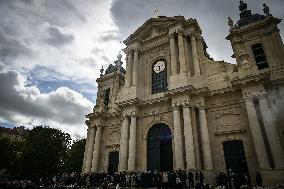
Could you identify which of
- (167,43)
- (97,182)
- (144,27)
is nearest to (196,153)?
(97,182)

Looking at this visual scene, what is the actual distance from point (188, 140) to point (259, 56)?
31.4 feet

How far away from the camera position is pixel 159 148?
1822 centimetres

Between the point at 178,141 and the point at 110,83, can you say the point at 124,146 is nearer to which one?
the point at 178,141

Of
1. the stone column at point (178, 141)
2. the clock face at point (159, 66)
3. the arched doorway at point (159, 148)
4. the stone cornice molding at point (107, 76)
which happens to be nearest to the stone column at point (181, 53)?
the clock face at point (159, 66)

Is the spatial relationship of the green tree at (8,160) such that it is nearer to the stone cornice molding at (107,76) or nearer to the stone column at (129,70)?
the stone cornice molding at (107,76)

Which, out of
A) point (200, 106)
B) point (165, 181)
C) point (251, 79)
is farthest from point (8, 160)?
point (251, 79)

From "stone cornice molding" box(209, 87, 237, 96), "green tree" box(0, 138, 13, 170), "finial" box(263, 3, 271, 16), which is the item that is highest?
"finial" box(263, 3, 271, 16)

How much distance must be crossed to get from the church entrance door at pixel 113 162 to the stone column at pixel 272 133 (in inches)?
510

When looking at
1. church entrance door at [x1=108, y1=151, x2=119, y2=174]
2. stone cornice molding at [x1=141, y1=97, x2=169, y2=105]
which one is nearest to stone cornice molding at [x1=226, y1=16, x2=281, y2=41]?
stone cornice molding at [x1=141, y1=97, x2=169, y2=105]

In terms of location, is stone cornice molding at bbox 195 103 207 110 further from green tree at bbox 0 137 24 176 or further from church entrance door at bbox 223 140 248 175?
green tree at bbox 0 137 24 176

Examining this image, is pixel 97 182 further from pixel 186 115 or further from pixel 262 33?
pixel 262 33

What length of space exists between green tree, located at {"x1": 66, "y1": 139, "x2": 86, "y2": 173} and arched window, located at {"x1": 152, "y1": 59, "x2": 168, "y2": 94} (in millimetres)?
23995

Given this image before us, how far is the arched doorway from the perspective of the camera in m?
17.5

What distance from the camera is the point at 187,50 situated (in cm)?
1992
